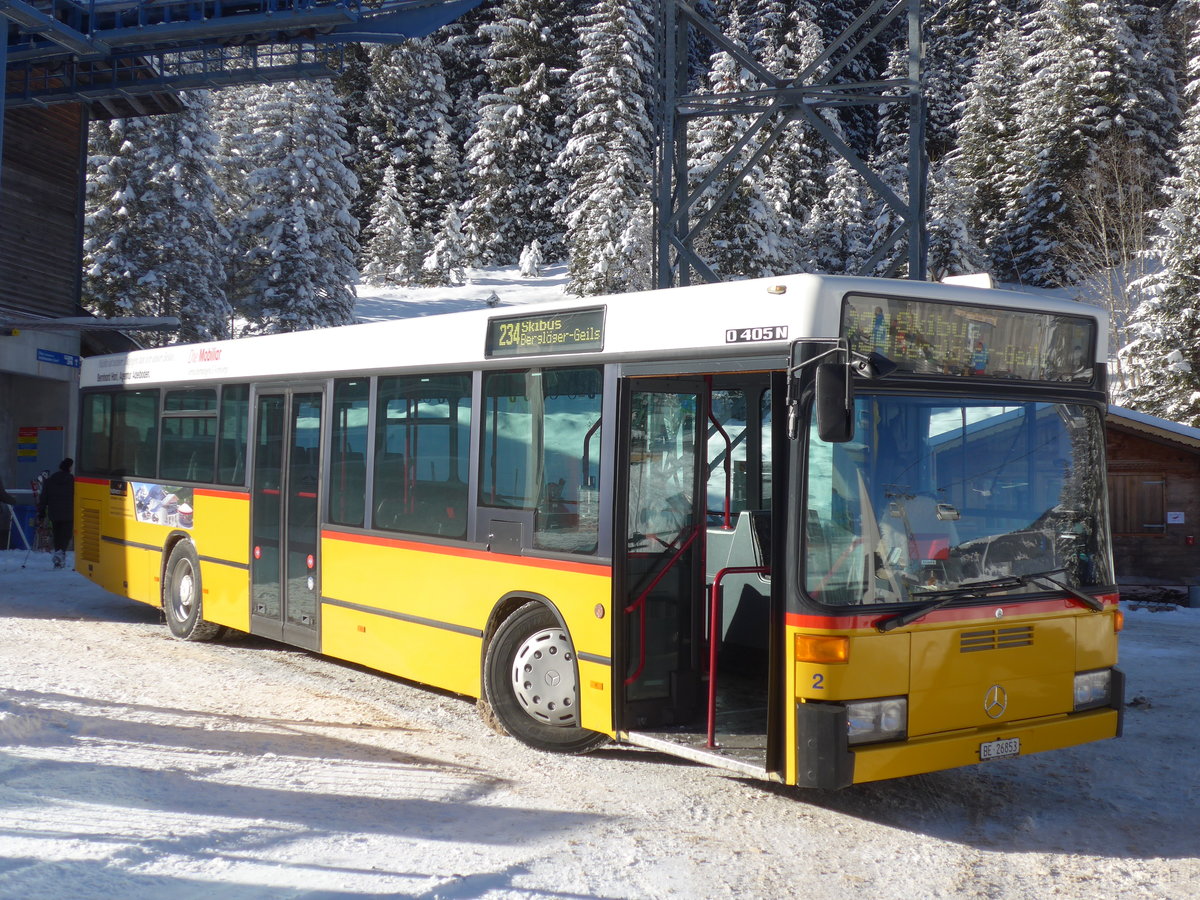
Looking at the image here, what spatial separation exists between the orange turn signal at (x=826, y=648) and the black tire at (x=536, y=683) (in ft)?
6.20

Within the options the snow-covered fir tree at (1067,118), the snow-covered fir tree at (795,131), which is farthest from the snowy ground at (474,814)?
the snow-covered fir tree at (1067,118)

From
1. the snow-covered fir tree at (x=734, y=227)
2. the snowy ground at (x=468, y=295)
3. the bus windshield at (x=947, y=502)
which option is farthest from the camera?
the snowy ground at (x=468, y=295)

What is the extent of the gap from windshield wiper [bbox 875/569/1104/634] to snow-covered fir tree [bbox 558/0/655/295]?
123 ft

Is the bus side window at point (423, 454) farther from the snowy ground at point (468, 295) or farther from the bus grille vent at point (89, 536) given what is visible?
the snowy ground at point (468, 295)

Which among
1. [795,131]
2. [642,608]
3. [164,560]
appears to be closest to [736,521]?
[642,608]

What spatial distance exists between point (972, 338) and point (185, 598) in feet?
28.1

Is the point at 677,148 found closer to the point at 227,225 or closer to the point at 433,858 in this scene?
the point at 433,858

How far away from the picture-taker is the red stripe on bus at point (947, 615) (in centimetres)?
565

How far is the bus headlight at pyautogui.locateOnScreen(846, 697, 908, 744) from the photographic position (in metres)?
5.65

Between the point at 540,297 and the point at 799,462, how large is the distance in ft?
154

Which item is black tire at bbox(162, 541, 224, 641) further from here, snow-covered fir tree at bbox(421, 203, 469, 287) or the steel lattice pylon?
snow-covered fir tree at bbox(421, 203, 469, 287)

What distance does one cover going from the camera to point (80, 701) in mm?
8289

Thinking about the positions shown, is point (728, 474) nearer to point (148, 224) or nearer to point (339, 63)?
point (339, 63)

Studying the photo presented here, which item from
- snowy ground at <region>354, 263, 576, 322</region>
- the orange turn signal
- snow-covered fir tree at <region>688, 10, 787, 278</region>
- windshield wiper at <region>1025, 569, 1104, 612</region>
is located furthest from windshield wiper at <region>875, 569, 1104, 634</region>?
snowy ground at <region>354, 263, 576, 322</region>
